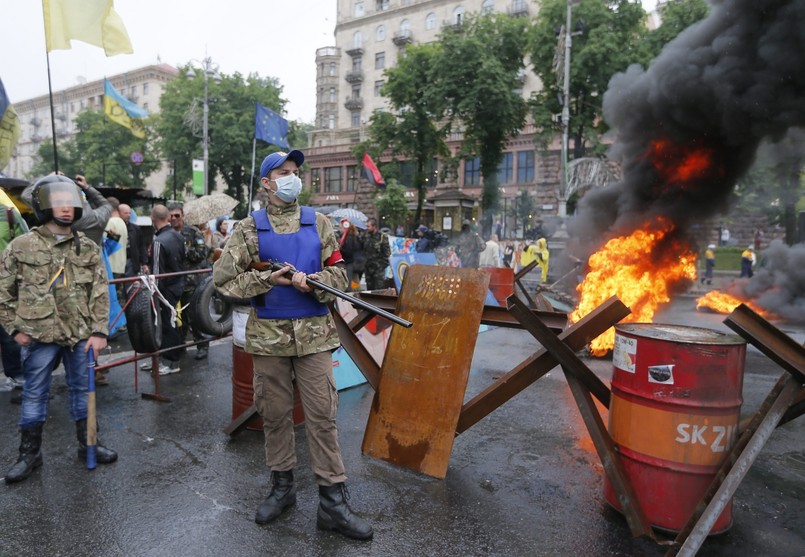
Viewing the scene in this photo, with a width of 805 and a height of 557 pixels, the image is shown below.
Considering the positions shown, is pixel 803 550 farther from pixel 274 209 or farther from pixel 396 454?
pixel 274 209

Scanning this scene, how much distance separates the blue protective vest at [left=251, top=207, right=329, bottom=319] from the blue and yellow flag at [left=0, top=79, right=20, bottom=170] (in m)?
7.15

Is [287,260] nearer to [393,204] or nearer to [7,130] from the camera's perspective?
[7,130]

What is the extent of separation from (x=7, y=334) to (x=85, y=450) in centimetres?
200

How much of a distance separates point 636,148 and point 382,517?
7.60 metres

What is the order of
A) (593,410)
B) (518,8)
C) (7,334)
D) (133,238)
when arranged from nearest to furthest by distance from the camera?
(593,410)
(7,334)
(133,238)
(518,8)

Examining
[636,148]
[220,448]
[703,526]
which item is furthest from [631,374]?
[636,148]

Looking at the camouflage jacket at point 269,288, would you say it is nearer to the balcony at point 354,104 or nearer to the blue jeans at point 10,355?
the blue jeans at point 10,355

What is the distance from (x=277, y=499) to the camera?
3.21 metres

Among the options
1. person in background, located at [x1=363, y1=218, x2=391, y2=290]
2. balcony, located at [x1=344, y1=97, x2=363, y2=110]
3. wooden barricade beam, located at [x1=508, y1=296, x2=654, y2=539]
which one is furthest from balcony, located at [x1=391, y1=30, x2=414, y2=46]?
wooden barricade beam, located at [x1=508, y1=296, x2=654, y2=539]

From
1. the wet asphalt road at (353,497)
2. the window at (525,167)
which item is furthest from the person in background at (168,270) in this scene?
the window at (525,167)

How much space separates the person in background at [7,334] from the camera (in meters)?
5.09

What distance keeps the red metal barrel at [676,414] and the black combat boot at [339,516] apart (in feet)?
5.28

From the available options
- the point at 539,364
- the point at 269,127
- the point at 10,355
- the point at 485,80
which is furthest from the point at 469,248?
the point at 485,80

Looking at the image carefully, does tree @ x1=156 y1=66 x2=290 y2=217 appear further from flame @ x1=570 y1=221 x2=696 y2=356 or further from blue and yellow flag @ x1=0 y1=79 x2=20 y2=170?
flame @ x1=570 y1=221 x2=696 y2=356
